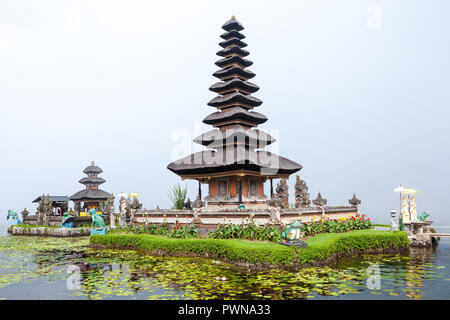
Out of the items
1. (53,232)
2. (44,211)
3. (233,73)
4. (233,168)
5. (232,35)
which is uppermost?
(232,35)

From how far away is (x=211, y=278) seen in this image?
11430mm

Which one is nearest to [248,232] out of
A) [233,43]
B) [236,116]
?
[236,116]

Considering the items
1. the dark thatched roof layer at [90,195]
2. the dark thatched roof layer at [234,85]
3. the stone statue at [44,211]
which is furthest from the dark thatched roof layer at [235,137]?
the dark thatched roof layer at [90,195]

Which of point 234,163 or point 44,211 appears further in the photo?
point 44,211

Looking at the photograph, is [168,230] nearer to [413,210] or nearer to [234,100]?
[234,100]

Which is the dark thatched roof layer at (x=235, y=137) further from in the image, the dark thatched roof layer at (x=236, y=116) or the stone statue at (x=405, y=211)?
the stone statue at (x=405, y=211)

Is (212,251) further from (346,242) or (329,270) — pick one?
(346,242)

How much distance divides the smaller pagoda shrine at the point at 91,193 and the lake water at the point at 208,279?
2726cm

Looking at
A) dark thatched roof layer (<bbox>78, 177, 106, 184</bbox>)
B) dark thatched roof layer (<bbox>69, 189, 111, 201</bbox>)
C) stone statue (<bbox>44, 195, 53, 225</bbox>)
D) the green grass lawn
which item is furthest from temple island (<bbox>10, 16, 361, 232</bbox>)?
dark thatched roof layer (<bbox>78, 177, 106, 184</bbox>)

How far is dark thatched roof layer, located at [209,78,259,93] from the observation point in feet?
87.4

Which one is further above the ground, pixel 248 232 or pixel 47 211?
pixel 47 211

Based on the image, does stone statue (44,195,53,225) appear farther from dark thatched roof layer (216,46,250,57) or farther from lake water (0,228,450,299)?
dark thatched roof layer (216,46,250,57)

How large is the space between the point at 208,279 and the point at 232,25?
79.3 feet

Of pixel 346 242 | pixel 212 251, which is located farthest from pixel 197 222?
pixel 346 242
